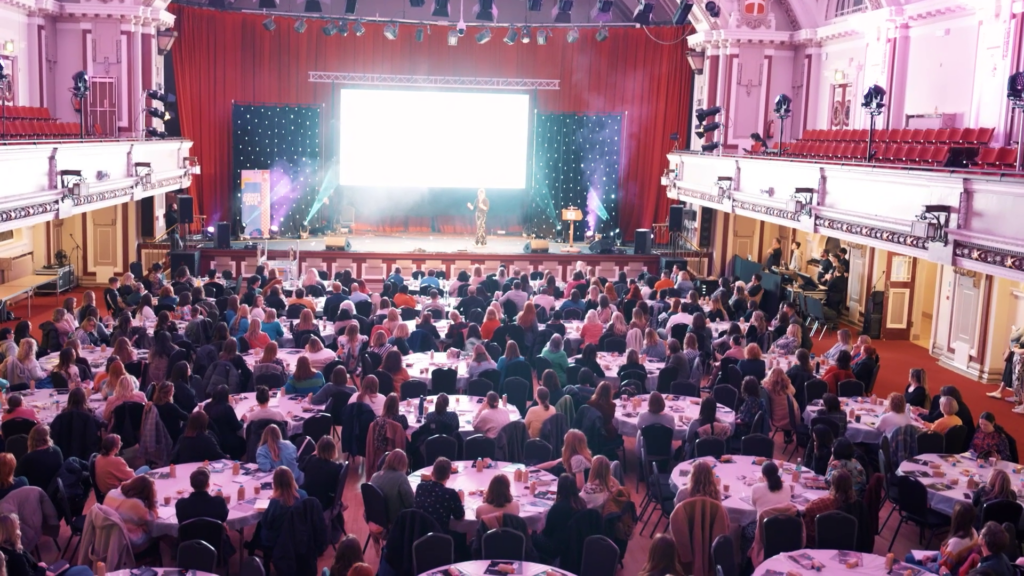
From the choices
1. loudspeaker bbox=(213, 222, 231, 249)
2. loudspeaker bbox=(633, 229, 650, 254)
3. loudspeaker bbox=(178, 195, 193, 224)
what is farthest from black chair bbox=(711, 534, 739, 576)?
loudspeaker bbox=(178, 195, 193, 224)

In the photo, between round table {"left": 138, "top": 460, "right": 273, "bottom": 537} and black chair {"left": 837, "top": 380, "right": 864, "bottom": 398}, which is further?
black chair {"left": 837, "top": 380, "right": 864, "bottom": 398}

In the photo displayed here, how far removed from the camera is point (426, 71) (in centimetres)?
2706

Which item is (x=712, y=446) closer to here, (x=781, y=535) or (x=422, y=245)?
(x=781, y=535)

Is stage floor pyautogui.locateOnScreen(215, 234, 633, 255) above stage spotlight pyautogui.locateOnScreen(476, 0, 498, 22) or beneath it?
beneath

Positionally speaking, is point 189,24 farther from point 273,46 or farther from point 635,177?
point 635,177

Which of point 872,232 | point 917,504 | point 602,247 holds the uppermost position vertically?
point 872,232

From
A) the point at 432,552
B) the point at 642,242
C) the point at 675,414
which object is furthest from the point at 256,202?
the point at 432,552

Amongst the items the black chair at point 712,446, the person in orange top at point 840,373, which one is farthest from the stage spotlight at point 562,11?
the black chair at point 712,446

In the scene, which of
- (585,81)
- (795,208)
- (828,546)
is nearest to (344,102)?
(585,81)

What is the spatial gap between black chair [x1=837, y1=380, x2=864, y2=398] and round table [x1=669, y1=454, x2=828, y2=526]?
111 inches

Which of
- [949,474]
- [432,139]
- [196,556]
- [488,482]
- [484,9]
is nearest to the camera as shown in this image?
[196,556]

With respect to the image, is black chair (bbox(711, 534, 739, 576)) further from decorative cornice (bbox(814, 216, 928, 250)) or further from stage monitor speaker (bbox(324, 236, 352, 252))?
stage monitor speaker (bbox(324, 236, 352, 252))

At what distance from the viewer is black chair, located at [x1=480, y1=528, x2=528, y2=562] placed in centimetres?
693

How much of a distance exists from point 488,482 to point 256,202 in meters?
19.5
